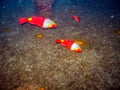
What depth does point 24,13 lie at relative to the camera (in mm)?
8531

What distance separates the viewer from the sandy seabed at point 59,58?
3992mm

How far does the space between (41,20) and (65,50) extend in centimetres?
152

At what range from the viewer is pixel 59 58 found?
4875mm

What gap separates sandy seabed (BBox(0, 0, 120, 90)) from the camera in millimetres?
3992

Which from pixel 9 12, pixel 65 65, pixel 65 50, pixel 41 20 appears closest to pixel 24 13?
pixel 9 12

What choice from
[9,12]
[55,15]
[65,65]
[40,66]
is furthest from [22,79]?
[9,12]

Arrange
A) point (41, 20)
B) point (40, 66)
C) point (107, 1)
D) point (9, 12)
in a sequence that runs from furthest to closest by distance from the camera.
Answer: point (107, 1), point (9, 12), point (41, 20), point (40, 66)

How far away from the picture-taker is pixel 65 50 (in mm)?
5223

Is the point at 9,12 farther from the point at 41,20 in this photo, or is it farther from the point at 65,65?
the point at 65,65

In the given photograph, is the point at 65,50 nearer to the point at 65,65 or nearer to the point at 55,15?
the point at 65,65

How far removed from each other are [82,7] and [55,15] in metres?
2.52

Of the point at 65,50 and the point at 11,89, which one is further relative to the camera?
the point at 65,50

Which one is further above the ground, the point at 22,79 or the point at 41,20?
the point at 41,20

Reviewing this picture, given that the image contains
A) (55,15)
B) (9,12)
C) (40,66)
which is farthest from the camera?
(9,12)
